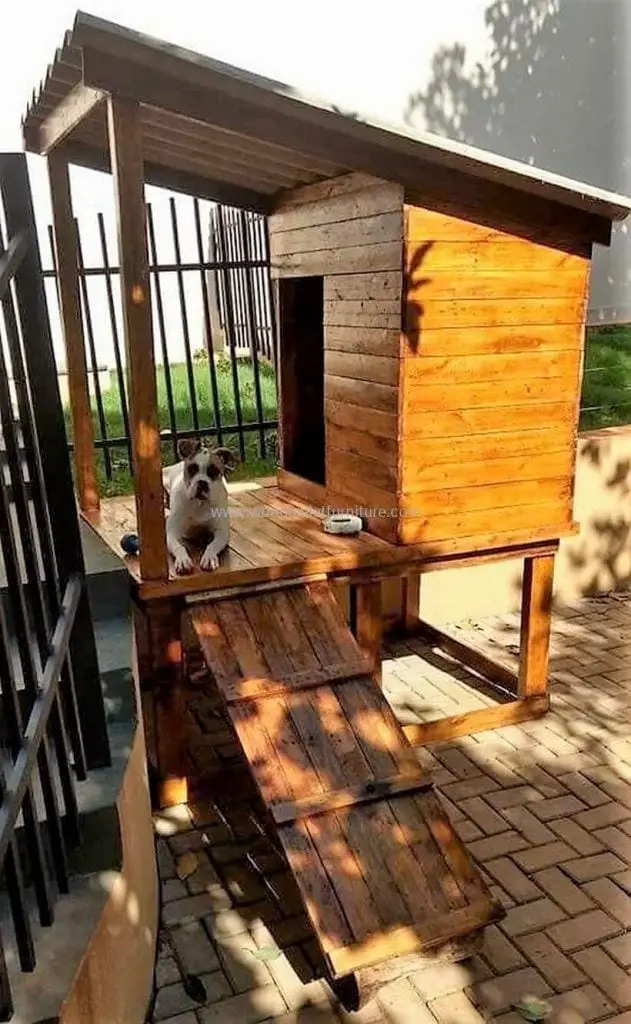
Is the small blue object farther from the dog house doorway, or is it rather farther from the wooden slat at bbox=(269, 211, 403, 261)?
the wooden slat at bbox=(269, 211, 403, 261)

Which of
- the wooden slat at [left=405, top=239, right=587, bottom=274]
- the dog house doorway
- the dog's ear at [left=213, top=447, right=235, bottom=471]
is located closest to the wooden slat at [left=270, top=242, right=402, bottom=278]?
the wooden slat at [left=405, top=239, right=587, bottom=274]

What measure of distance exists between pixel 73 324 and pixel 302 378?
1.70 metres

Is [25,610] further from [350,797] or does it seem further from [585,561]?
[585,561]

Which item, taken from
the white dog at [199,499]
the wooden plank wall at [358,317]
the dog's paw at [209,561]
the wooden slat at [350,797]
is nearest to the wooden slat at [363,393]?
the wooden plank wall at [358,317]

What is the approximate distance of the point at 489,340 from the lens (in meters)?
4.69

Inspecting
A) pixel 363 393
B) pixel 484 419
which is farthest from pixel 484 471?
pixel 363 393

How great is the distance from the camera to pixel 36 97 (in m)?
4.82

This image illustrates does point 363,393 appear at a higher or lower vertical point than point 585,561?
higher

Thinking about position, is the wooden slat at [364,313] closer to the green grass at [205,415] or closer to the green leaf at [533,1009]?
the green grass at [205,415]

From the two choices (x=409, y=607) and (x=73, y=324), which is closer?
(x=73, y=324)

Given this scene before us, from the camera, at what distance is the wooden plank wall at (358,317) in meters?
4.50

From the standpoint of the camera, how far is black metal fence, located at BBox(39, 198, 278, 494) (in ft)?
23.3

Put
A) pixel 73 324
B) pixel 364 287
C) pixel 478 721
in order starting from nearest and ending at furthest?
pixel 364 287 < pixel 478 721 < pixel 73 324

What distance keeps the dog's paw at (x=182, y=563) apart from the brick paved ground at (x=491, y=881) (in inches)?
47.1
